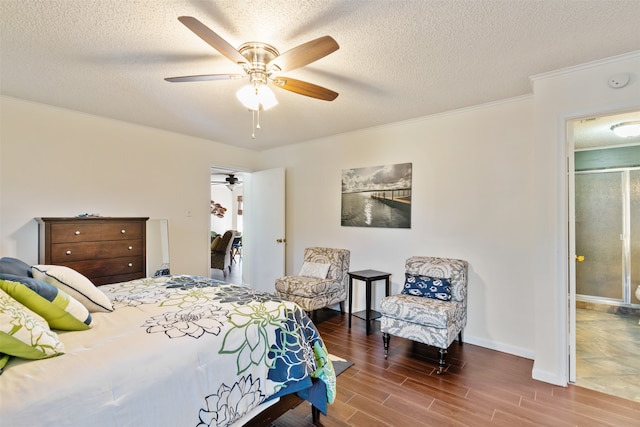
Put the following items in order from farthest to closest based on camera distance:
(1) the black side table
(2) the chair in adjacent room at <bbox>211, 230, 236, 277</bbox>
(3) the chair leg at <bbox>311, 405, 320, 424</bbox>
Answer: (2) the chair in adjacent room at <bbox>211, 230, 236, 277</bbox> < (1) the black side table < (3) the chair leg at <bbox>311, 405, 320, 424</bbox>

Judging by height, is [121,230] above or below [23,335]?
above

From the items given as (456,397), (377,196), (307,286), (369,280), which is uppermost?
(377,196)

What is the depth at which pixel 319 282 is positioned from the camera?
3.71 m

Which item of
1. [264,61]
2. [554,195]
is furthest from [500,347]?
[264,61]

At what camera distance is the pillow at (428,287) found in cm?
296

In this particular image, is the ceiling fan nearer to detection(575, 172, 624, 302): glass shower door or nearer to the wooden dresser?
the wooden dresser

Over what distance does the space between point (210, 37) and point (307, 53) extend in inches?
19.8

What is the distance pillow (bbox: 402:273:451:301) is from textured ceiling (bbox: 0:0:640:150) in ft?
5.74

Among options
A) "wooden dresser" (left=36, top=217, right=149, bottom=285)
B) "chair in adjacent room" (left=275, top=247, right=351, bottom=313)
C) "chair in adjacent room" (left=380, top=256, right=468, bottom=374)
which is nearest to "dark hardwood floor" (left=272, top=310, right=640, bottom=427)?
"chair in adjacent room" (left=380, top=256, right=468, bottom=374)

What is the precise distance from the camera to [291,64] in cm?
185

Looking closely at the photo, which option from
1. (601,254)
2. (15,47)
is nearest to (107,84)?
(15,47)

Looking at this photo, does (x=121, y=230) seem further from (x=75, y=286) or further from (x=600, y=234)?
(x=600, y=234)

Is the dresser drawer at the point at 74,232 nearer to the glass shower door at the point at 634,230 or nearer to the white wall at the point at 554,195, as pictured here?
the white wall at the point at 554,195

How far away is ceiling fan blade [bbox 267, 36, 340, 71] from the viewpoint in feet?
5.22
